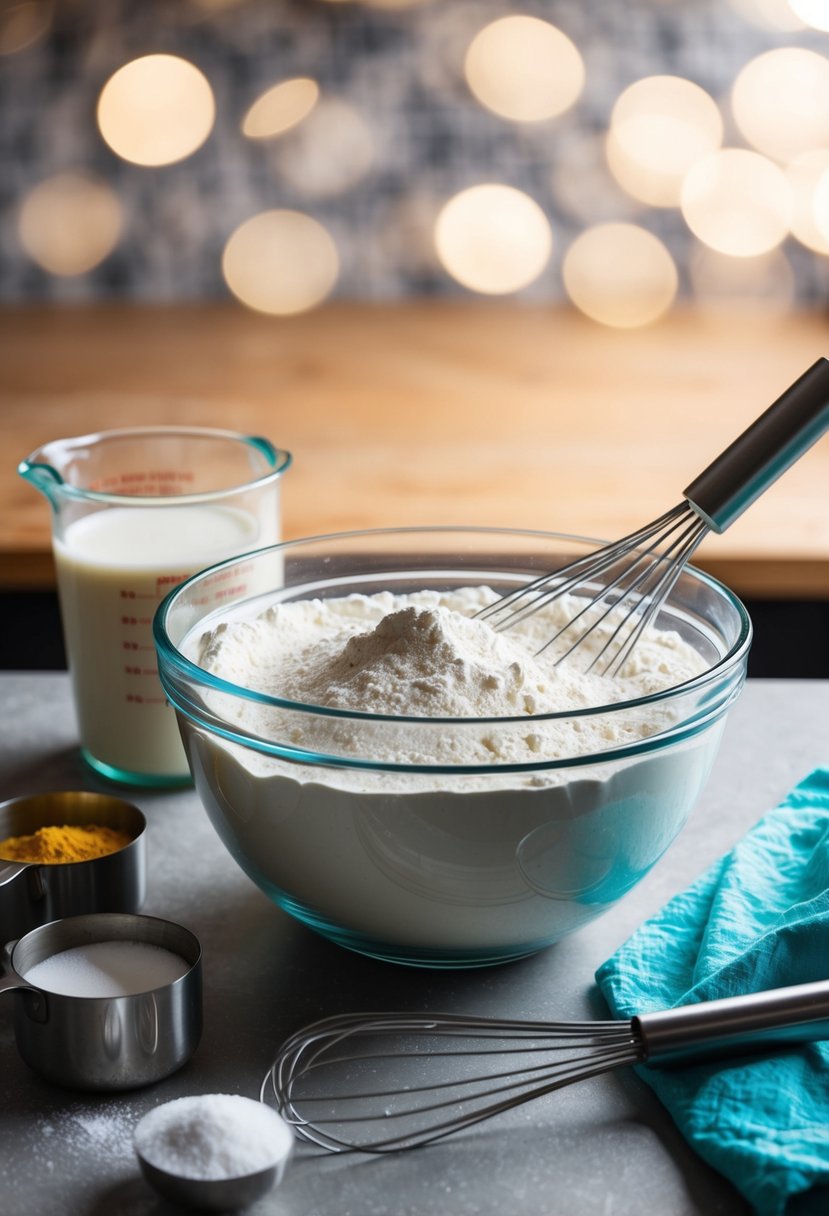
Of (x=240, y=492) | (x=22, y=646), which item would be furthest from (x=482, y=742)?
(x=22, y=646)

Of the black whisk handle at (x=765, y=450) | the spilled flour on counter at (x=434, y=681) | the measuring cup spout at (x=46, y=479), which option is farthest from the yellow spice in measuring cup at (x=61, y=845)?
the black whisk handle at (x=765, y=450)

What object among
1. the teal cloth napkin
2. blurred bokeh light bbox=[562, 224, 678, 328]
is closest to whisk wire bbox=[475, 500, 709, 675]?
the teal cloth napkin

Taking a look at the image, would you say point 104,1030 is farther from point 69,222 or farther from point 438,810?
point 69,222

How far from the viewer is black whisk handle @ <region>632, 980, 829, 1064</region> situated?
542 millimetres

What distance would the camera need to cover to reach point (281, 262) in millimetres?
2062

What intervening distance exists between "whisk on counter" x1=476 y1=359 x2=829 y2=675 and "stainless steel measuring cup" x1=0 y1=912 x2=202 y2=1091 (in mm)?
252

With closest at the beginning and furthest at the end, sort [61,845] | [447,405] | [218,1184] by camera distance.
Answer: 1. [218,1184]
2. [61,845]
3. [447,405]

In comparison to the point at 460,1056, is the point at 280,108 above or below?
above

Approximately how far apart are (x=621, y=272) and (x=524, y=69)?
1.08 feet

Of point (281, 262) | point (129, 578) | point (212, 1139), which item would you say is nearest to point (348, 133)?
point (281, 262)

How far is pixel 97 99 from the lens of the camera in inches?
77.9

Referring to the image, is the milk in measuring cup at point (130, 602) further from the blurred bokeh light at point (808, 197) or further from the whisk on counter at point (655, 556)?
the blurred bokeh light at point (808, 197)

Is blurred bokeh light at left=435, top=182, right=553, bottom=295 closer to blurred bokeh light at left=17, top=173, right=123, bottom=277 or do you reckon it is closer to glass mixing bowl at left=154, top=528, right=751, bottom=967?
blurred bokeh light at left=17, top=173, right=123, bottom=277

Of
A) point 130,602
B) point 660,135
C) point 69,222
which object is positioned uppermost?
point 660,135
